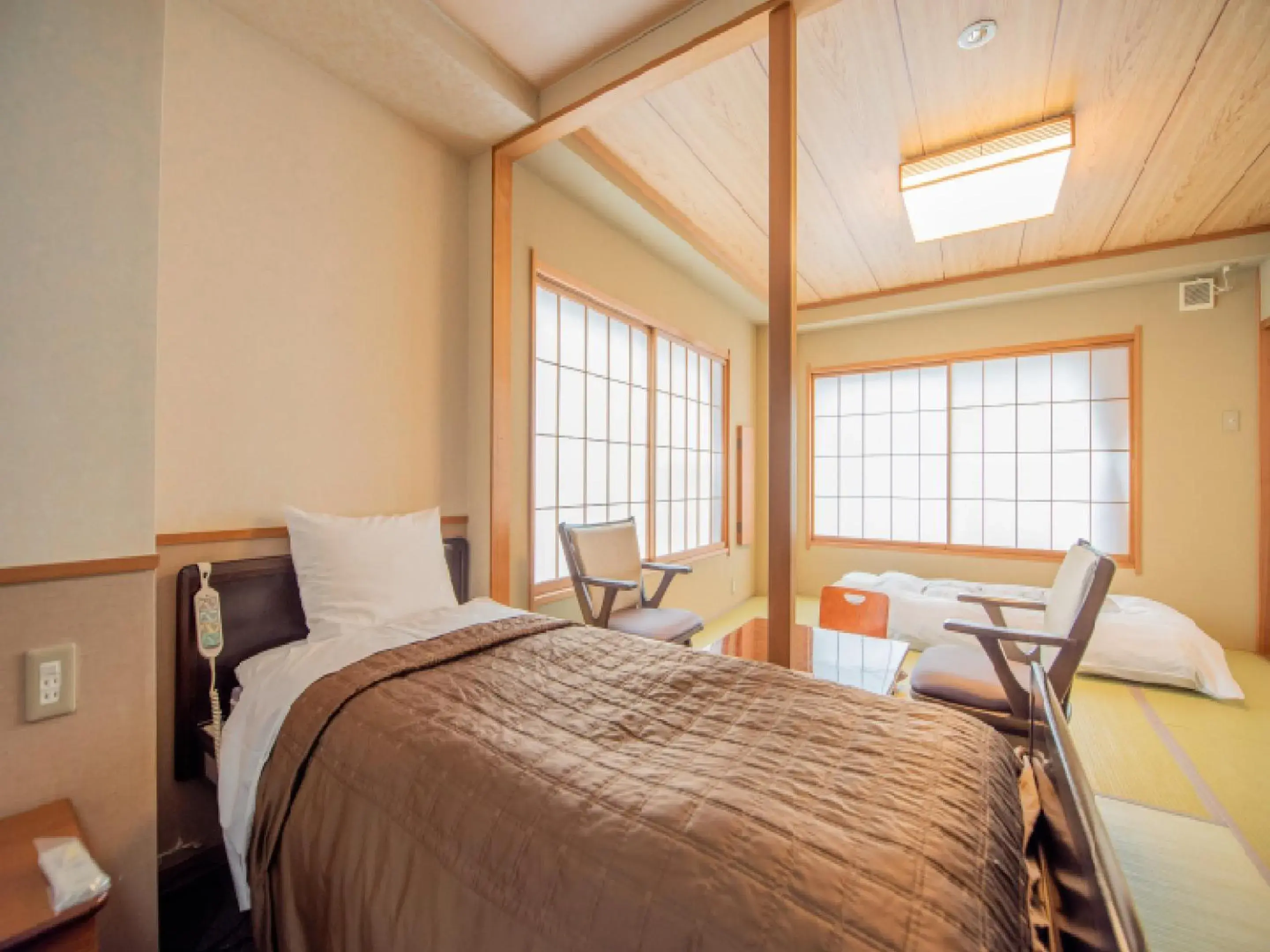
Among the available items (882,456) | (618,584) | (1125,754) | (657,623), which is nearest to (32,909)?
(618,584)

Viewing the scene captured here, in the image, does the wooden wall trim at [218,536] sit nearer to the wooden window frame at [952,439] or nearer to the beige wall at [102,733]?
the beige wall at [102,733]

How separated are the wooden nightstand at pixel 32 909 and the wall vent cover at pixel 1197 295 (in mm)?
5876

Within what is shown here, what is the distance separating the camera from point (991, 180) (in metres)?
2.55

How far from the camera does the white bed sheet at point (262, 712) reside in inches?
50.7

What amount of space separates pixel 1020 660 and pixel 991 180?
2.21 m

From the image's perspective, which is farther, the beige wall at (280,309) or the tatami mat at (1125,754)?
the tatami mat at (1125,754)

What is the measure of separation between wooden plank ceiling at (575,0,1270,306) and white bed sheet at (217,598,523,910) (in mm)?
2381

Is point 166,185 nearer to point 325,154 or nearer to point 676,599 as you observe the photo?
point 325,154

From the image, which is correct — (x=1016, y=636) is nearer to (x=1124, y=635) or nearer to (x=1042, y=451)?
(x=1124, y=635)

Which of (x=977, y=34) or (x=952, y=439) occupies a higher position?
(x=977, y=34)

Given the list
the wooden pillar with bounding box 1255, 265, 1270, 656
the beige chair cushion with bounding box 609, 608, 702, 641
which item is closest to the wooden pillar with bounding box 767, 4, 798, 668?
Answer: the beige chair cushion with bounding box 609, 608, 702, 641

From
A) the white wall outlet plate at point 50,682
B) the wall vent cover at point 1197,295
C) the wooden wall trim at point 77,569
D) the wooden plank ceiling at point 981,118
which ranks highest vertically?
Result: the wooden plank ceiling at point 981,118

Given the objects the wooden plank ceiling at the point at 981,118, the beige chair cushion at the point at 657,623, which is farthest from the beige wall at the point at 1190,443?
the beige chair cushion at the point at 657,623

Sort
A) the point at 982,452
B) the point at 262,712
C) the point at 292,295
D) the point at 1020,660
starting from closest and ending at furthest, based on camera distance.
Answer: the point at 262,712, the point at 292,295, the point at 1020,660, the point at 982,452
